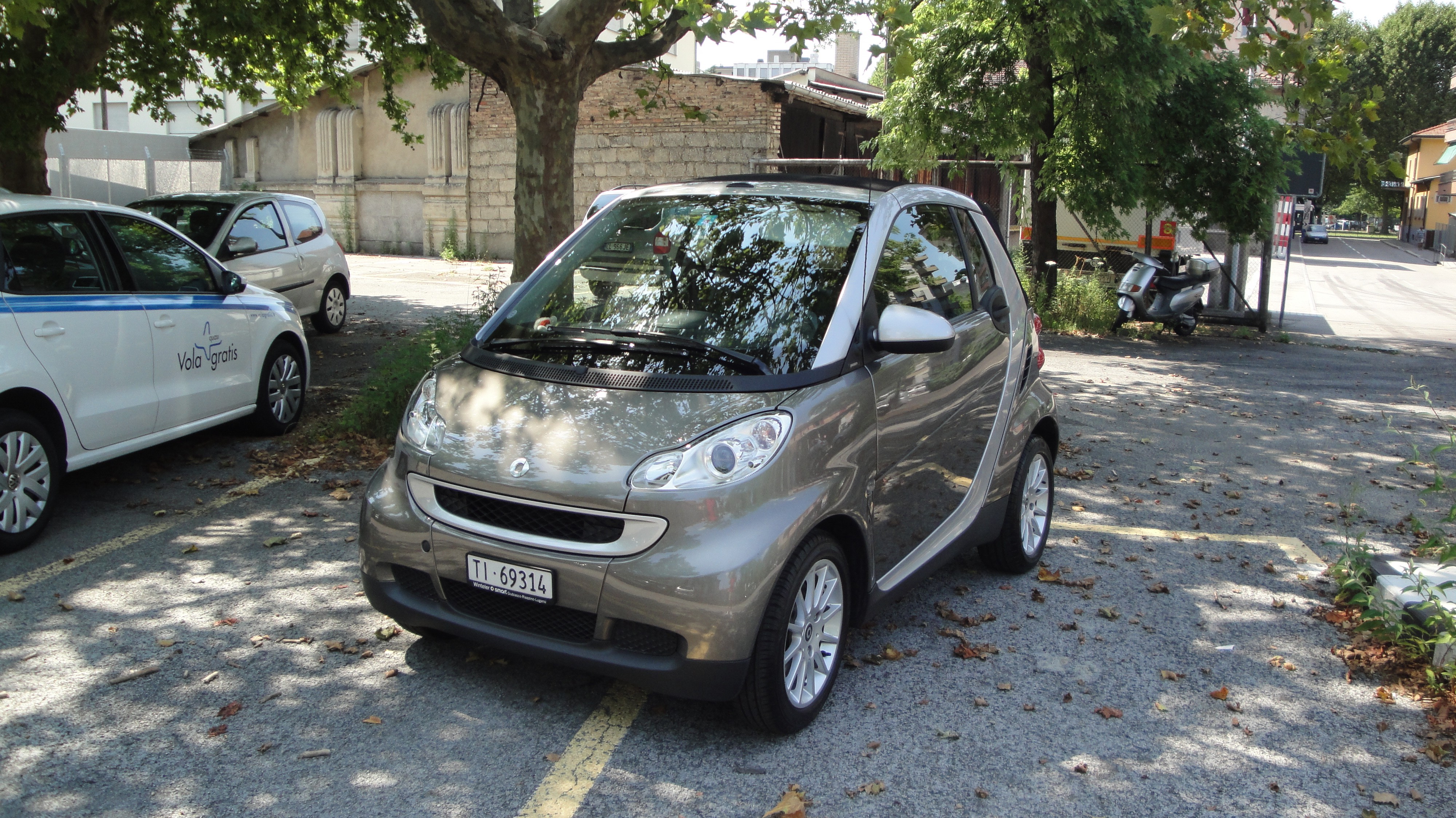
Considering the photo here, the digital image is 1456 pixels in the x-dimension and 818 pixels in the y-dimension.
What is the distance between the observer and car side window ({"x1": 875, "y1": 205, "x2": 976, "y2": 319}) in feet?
14.3

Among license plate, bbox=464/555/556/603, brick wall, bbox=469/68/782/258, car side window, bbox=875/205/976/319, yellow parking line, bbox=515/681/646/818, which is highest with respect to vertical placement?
brick wall, bbox=469/68/782/258

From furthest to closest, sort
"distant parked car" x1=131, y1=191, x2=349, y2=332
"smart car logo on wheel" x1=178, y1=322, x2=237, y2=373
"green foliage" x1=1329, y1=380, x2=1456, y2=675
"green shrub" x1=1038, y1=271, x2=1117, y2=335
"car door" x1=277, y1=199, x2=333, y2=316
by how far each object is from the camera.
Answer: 1. "green shrub" x1=1038, y1=271, x2=1117, y2=335
2. "car door" x1=277, y1=199, x2=333, y2=316
3. "distant parked car" x1=131, y1=191, x2=349, y2=332
4. "smart car logo on wheel" x1=178, y1=322, x2=237, y2=373
5. "green foliage" x1=1329, y1=380, x2=1456, y2=675

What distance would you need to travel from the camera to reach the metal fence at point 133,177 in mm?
24078

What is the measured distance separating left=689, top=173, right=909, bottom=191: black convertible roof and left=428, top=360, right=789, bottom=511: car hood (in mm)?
1334

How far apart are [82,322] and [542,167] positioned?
12.6 feet

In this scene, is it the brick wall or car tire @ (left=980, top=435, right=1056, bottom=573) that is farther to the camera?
the brick wall

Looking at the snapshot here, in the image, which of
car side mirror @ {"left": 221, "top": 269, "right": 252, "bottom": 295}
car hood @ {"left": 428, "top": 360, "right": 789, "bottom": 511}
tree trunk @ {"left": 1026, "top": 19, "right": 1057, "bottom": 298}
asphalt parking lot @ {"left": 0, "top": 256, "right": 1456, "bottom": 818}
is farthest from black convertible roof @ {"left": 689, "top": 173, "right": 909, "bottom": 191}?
tree trunk @ {"left": 1026, "top": 19, "right": 1057, "bottom": 298}

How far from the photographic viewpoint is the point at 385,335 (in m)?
13.3

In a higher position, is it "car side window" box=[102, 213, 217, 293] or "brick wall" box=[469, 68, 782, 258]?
"brick wall" box=[469, 68, 782, 258]

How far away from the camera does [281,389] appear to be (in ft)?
25.6

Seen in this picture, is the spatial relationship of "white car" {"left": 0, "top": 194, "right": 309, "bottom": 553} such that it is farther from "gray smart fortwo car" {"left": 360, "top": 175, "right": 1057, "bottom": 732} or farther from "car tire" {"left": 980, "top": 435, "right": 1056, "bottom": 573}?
"car tire" {"left": 980, "top": 435, "right": 1056, "bottom": 573}

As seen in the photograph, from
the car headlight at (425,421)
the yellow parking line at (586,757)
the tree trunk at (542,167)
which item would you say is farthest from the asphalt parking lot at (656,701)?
the tree trunk at (542,167)

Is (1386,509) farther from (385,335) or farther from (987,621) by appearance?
(385,335)

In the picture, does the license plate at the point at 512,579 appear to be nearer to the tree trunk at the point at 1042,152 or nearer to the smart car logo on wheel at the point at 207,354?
the smart car logo on wheel at the point at 207,354
